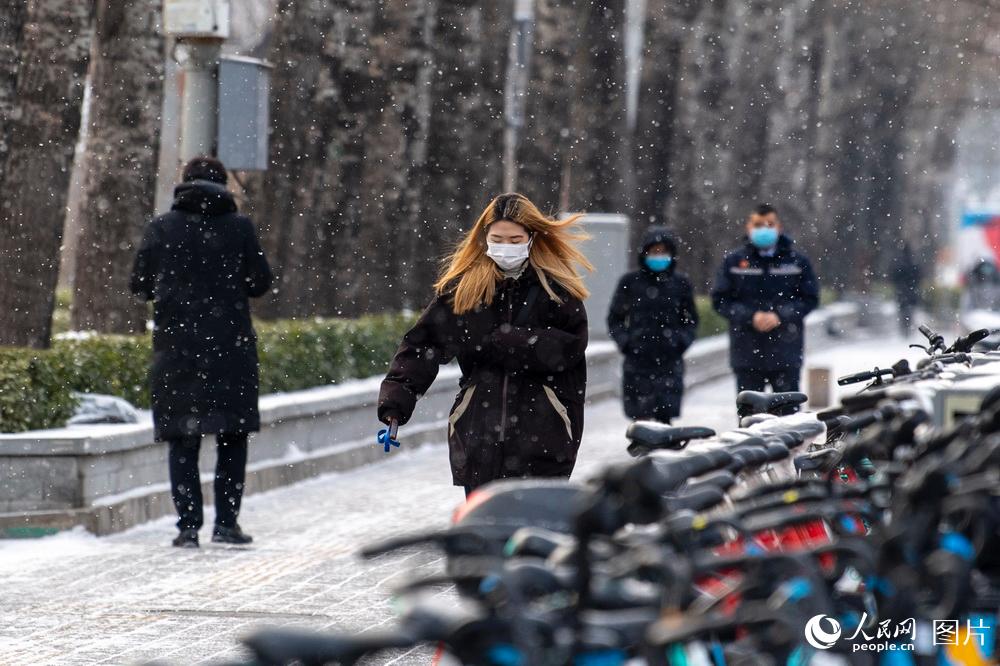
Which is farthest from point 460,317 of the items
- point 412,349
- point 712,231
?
point 712,231

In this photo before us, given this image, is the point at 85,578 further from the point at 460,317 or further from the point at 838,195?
the point at 838,195

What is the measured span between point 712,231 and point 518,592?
113 ft

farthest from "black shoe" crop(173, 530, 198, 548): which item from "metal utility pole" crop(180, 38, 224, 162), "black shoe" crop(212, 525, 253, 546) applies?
"metal utility pole" crop(180, 38, 224, 162)

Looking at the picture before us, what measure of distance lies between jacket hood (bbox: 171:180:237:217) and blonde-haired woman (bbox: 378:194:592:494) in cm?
366

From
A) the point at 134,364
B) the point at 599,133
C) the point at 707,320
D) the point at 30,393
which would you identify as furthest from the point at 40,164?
the point at 707,320

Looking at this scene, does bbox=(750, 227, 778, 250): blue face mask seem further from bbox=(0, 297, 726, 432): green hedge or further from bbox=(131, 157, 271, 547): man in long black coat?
bbox=(131, 157, 271, 547): man in long black coat

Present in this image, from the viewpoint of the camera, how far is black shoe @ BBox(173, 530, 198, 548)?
36.2 ft

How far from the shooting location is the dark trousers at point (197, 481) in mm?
11133

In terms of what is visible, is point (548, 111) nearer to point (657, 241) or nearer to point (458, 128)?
point (458, 128)

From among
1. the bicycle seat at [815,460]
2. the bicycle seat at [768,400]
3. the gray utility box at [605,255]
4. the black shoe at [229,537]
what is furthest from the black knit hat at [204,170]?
the gray utility box at [605,255]

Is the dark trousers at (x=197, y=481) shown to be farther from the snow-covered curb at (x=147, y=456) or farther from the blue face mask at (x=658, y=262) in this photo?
the blue face mask at (x=658, y=262)

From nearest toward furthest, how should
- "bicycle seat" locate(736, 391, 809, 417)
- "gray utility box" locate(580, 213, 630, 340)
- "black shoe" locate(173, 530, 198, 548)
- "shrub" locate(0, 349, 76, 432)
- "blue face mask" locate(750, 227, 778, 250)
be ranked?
"bicycle seat" locate(736, 391, 809, 417) < "black shoe" locate(173, 530, 198, 548) < "shrub" locate(0, 349, 76, 432) < "blue face mask" locate(750, 227, 778, 250) < "gray utility box" locate(580, 213, 630, 340)

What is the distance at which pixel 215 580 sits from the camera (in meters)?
9.91

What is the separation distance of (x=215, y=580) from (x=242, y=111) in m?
4.82
